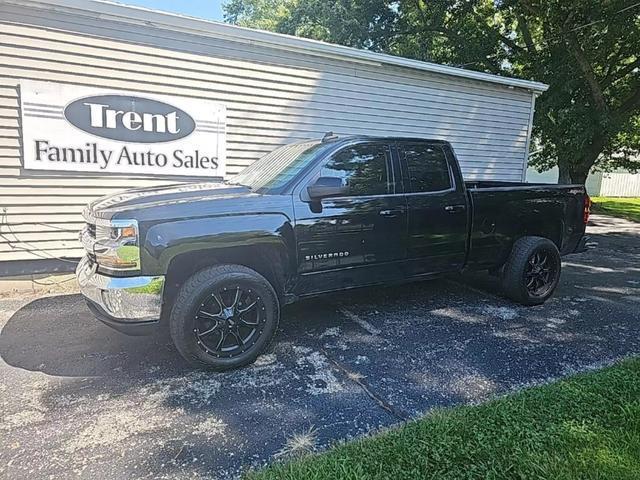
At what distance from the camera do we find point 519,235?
16.5ft

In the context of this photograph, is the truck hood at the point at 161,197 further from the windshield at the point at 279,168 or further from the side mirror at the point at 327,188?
the side mirror at the point at 327,188

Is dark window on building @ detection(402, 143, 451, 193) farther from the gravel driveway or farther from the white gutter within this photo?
the white gutter

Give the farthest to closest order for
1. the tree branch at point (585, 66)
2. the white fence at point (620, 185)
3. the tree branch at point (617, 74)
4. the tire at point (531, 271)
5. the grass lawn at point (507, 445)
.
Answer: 1. the white fence at point (620, 185)
2. the tree branch at point (617, 74)
3. the tree branch at point (585, 66)
4. the tire at point (531, 271)
5. the grass lawn at point (507, 445)

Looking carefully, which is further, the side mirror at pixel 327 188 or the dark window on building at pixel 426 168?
the dark window on building at pixel 426 168

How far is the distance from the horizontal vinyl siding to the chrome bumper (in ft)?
9.60

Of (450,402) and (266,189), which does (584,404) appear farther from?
(266,189)

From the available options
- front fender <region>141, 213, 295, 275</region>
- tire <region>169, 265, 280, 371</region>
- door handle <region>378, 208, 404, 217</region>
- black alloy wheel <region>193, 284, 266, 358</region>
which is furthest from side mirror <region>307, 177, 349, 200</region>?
black alloy wheel <region>193, 284, 266, 358</region>

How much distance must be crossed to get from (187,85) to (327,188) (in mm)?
3436

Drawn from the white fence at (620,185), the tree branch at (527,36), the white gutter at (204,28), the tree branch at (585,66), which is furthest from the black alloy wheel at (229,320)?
the white fence at (620,185)

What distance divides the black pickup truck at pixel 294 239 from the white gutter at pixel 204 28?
2.65 meters

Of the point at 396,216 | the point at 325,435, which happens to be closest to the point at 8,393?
the point at 325,435

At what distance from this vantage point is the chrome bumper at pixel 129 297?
3070 millimetres

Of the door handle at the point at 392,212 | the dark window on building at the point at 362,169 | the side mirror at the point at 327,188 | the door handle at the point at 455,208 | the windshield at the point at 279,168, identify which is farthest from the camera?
the door handle at the point at 455,208

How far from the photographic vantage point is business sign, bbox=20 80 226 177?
207 inches
